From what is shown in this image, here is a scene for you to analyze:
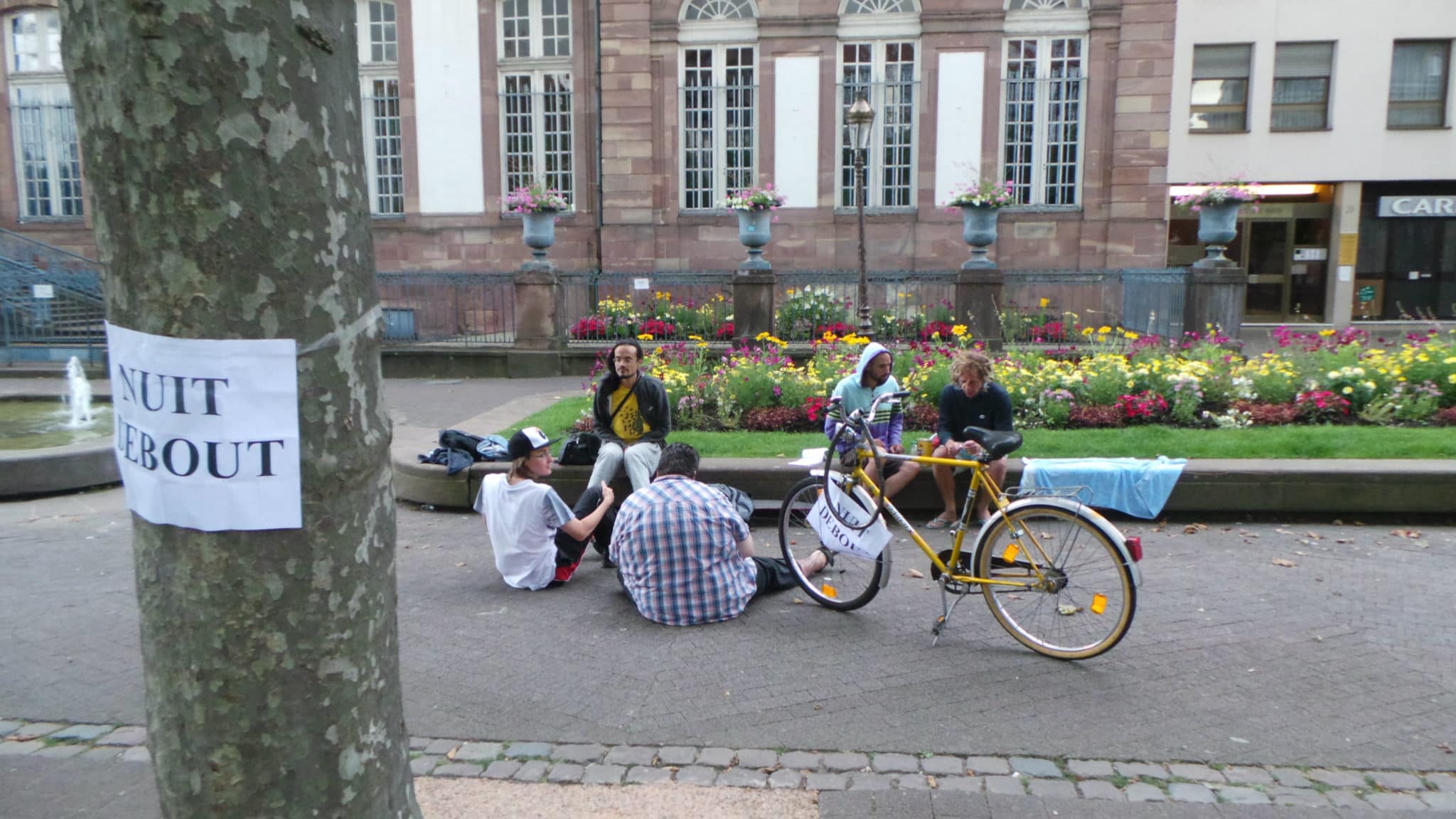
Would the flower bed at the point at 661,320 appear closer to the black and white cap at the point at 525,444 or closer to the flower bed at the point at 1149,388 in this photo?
the flower bed at the point at 1149,388

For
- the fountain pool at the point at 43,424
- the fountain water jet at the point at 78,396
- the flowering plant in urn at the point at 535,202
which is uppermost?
the flowering plant in urn at the point at 535,202

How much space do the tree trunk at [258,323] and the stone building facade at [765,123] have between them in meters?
19.7

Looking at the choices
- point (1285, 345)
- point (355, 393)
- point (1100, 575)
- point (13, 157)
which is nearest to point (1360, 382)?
point (1285, 345)

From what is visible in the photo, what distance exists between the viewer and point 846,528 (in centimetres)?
605

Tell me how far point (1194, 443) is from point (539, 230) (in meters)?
11.8

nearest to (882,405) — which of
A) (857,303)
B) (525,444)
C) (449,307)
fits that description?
(525,444)

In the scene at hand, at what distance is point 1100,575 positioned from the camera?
5293 mm

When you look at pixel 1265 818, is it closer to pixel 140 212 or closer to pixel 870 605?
pixel 870 605

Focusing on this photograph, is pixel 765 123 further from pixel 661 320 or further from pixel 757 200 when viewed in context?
pixel 661 320

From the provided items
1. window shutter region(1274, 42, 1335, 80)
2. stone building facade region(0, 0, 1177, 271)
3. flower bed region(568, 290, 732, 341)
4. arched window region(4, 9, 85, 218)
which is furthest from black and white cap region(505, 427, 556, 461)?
window shutter region(1274, 42, 1335, 80)

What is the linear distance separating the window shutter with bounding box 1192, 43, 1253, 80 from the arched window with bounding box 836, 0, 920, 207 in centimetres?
995

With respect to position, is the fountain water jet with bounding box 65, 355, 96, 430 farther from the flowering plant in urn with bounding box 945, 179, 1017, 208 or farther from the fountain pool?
the flowering plant in urn with bounding box 945, 179, 1017, 208

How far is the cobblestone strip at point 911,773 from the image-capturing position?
4.02 metres

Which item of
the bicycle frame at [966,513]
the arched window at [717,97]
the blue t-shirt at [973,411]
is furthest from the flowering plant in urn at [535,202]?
the bicycle frame at [966,513]
